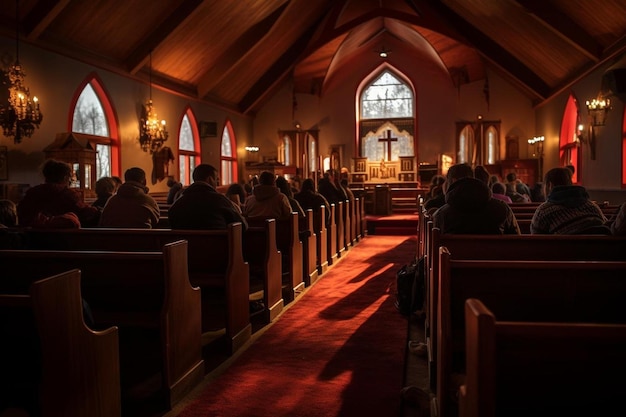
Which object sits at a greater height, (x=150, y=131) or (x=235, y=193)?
(x=150, y=131)

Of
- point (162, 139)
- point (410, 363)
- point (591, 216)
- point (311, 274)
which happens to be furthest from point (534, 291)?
point (162, 139)

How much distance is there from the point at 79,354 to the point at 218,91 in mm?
14082

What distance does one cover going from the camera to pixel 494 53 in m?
15.1

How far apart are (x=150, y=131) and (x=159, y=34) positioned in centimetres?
201

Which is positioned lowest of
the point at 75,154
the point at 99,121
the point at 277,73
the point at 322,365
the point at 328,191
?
the point at 322,365

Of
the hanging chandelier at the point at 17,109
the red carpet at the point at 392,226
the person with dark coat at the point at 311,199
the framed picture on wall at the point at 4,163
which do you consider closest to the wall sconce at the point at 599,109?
the red carpet at the point at 392,226

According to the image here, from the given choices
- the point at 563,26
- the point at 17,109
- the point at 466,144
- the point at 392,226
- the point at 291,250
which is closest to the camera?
the point at 291,250

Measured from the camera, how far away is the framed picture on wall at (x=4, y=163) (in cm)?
780

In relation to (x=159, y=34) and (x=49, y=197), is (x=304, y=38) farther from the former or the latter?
(x=49, y=197)

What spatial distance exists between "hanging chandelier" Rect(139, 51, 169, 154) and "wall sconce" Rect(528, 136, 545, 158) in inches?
391

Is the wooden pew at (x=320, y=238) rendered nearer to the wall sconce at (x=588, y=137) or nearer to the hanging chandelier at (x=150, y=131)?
the hanging chandelier at (x=150, y=131)

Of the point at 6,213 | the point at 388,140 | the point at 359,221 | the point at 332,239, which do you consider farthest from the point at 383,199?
the point at 6,213

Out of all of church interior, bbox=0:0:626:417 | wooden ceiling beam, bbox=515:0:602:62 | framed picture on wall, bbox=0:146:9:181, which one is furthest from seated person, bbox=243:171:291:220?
wooden ceiling beam, bbox=515:0:602:62

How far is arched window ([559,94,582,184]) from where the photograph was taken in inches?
525
